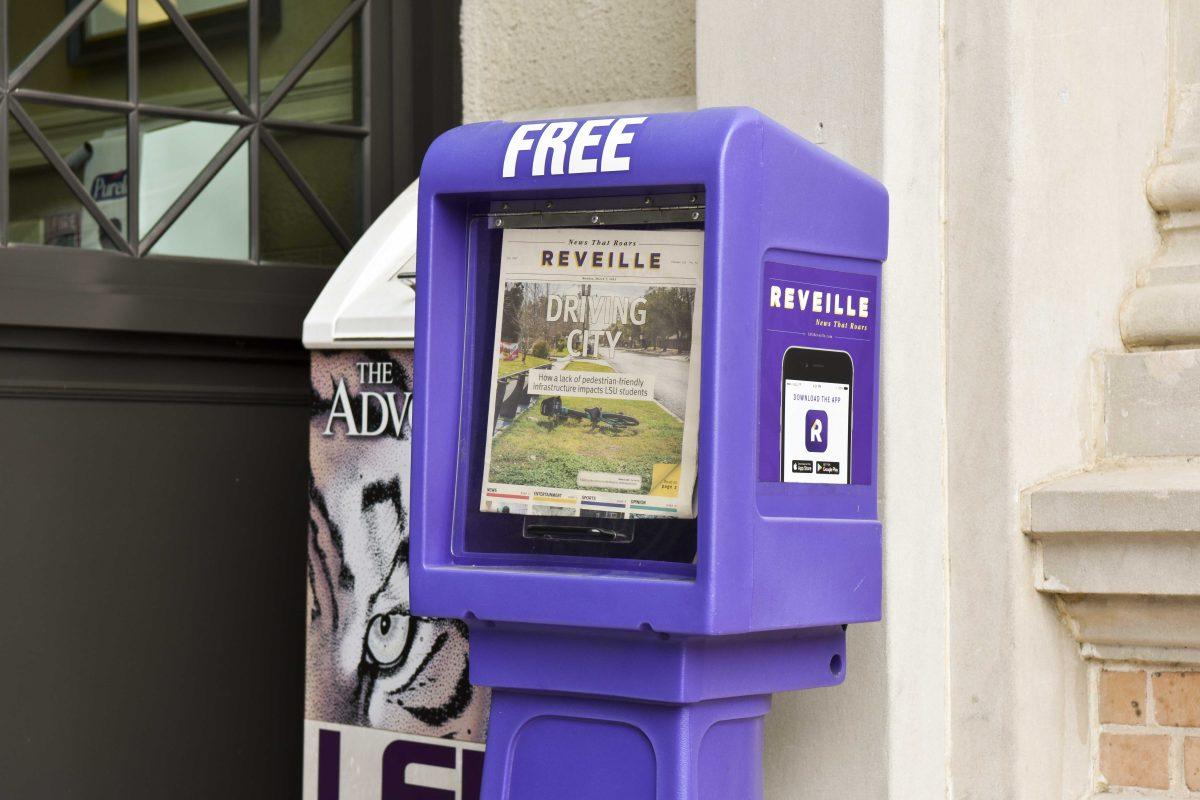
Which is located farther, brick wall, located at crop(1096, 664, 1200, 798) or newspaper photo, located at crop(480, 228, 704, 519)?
brick wall, located at crop(1096, 664, 1200, 798)

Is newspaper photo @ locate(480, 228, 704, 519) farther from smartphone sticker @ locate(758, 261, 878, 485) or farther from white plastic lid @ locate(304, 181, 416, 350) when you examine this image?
white plastic lid @ locate(304, 181, 416, 350)

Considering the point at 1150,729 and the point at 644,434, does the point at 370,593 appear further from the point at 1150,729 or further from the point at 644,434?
the point at 1150,729

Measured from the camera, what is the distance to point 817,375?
179 cm

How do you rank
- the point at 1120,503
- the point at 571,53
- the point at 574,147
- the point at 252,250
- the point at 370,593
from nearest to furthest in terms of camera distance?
the point at 574,147 < the point at 1120,503 < the point at 370,593 < the point at 571,53 < the point at 252,250

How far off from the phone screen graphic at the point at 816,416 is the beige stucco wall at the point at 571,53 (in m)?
0.98

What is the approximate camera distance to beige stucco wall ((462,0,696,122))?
2637 millimetres

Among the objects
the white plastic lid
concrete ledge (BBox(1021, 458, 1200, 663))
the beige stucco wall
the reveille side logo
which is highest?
the beige stucco wall

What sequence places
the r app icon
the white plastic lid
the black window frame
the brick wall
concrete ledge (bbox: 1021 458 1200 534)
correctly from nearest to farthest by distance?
the r app icon, concrete ledge (bbox: 1021 458 1200 534), the brick wall, the white plastic lid, the black window frame

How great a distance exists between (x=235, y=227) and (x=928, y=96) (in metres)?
1.47

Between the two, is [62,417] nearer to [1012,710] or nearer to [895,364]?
[895,364]

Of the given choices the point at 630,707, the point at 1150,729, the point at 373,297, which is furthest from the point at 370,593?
the point at 1150,729

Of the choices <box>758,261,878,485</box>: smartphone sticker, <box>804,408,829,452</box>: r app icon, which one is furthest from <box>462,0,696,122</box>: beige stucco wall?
<box>804,408,829,452</box>: r app icon

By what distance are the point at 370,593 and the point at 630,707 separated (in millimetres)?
731

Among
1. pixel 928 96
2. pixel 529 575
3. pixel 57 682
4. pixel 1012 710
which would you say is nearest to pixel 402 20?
pixel 928 96
